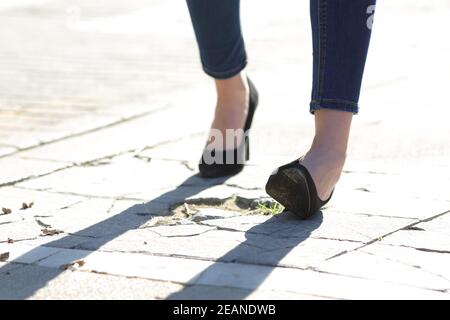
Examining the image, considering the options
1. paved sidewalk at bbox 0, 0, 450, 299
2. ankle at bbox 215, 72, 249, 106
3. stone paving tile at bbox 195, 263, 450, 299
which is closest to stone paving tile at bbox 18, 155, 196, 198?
paved sidewalk at bbox 0, 0, 450, 299

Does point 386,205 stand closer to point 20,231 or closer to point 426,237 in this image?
point 426,237

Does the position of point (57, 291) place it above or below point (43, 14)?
below

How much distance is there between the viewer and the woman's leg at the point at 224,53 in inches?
130

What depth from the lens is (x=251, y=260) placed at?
252cm

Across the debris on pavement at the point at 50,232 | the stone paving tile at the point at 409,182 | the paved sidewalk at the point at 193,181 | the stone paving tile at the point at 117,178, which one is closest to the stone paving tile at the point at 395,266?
the paved sidewalk at the point at 193,181

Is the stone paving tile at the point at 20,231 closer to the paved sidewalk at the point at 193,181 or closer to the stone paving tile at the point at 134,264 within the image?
the paved sidewalk at the point at 193,181

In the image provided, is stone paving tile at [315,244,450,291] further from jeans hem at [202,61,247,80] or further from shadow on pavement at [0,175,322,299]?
jeans hem at [202,61,247,80]

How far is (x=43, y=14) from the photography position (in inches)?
285

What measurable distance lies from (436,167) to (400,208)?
1.55 feet

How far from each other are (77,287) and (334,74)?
0.91 meters

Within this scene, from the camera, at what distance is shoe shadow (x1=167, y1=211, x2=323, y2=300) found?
2.32 metres

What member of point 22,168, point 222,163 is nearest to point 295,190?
point 222,163
